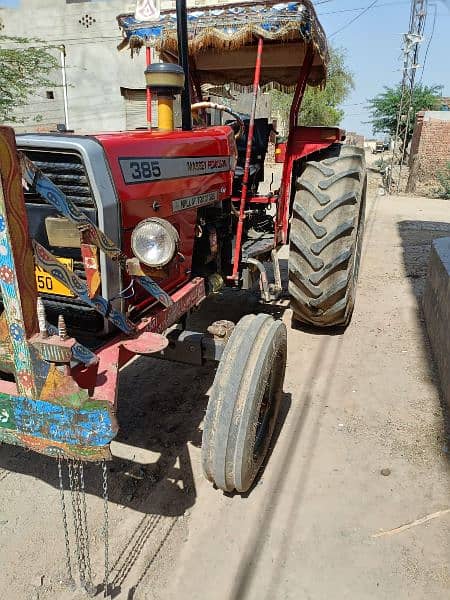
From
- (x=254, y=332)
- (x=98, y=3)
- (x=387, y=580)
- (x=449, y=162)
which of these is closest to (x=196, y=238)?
(x=254, y=332)

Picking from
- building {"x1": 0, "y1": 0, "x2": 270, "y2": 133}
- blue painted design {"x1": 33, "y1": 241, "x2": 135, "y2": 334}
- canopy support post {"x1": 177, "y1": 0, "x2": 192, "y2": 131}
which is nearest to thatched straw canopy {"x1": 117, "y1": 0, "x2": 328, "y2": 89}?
canopy support post {"x1": 177, "y1": 0, "x2": 192, "y2": 131}

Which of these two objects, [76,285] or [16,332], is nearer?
[16,332]

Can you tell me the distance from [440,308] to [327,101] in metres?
34.7

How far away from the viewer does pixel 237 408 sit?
2.37m

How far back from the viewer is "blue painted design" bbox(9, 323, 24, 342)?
188 cm

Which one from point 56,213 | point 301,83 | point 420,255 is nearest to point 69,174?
point 56,213

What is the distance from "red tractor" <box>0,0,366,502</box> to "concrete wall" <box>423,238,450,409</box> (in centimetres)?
78

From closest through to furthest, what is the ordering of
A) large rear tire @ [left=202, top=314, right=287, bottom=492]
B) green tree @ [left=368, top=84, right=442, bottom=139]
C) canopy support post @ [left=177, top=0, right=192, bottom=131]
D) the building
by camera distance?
1. large rear tire @ [left=202, top=314, right=287, bottom=492]
2. canopy support post @ [left=177, top=0, right=192, bottom=131]
3. the building
4. green tree @ [left=368, top=84, right=442, bottom=139]

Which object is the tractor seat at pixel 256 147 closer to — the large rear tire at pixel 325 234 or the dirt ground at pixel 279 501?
the large rear tire at pixel 325 234

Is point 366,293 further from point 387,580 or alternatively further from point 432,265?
point 387,580

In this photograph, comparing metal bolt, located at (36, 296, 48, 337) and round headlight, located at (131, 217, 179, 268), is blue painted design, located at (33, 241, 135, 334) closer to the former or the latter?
metal bolt, located at (36, 296, 48, 337)

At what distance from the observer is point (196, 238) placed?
353cm

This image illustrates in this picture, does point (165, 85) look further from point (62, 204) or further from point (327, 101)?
point (327, 101)

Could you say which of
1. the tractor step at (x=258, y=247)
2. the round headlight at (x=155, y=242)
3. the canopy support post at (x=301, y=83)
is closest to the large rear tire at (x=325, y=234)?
the tractor step at (x=258, y=247)
